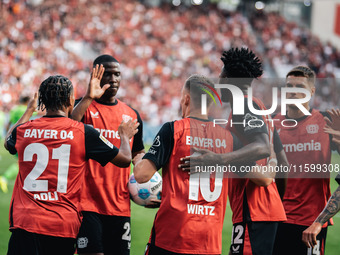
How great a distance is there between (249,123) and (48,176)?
5.61 ft

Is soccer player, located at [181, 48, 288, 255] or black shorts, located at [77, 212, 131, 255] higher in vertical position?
soccer player, located at [181, 48, 288, 255]

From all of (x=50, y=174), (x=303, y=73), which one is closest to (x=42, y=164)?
(x=50, y=174)

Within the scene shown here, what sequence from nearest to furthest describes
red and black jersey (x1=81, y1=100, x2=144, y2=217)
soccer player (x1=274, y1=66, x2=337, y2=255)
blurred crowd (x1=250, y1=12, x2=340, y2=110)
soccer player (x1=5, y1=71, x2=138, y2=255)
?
1. soccer player (x1=5, y1=71, x2=138, y2=255)
2. red and black jersey (x1=81, y1=100, x2=144, y2=217)
3. soccer player (x1=274, y1=66, x2=337, y2=255)
4. blurred crowd (x1=250, y1=12, x2=340, y2=110)

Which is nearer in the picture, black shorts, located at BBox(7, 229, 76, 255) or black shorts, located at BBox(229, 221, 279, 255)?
black shorts, located at BBox(7, 229, 76, 255)

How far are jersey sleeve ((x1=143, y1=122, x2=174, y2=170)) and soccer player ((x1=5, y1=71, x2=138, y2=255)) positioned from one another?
1.77 feet

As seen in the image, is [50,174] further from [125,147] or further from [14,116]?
[14,116]

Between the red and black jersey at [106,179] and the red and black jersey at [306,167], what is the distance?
1760 millimetres

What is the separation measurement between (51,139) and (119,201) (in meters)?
1.27

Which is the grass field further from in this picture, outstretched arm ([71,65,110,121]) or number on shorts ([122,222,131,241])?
outstretched arm ([71,65,110,121])

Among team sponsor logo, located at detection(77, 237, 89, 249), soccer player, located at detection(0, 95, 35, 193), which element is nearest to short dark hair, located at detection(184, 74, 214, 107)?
team sponsor logo, located at detection(77, 237, 89, 249)

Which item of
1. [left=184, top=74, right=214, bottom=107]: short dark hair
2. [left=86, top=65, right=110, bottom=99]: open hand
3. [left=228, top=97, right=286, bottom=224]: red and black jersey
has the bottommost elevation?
[left=228, top=97, right=286, bottom=224]: red and black jersey

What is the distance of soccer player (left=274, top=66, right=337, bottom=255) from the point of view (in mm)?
4715

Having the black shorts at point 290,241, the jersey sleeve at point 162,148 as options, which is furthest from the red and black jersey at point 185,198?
the black shorts at point 290,241

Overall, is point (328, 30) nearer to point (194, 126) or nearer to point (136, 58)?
point (136, 58)
